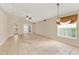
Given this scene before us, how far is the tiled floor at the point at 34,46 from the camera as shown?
13.9 ft

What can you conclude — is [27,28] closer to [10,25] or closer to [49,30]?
[10,25]

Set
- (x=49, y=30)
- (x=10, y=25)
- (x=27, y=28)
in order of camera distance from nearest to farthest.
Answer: (x=27, y=28)
(x=10, y=25)
(x=49, y=30)

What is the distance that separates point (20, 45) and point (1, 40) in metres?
0.69

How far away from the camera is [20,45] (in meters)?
4.73

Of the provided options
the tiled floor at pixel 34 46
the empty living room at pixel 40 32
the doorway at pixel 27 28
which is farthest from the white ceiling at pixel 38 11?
the tiled floor at pixel 34 46

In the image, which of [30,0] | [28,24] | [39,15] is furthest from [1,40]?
[30,0]

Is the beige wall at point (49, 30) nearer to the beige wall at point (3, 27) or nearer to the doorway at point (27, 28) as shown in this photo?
the doorway at point (27, 28)

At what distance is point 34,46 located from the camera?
4.64 meters

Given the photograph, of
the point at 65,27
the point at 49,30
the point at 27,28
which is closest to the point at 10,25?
the point at 27,28

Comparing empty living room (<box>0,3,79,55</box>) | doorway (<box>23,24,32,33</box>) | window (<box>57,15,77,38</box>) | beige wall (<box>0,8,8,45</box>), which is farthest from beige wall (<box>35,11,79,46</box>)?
beige wall (<box>0,8,8,45</box>)

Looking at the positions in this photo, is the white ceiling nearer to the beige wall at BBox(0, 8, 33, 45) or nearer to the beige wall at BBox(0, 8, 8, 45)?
the beige wall at BBox(0, 8, 33, 45)

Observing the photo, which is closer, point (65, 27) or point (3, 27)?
point (65, 27)

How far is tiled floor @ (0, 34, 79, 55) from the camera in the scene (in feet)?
13.9

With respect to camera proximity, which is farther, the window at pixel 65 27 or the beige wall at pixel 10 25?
the beige wall at pixel 10 25
